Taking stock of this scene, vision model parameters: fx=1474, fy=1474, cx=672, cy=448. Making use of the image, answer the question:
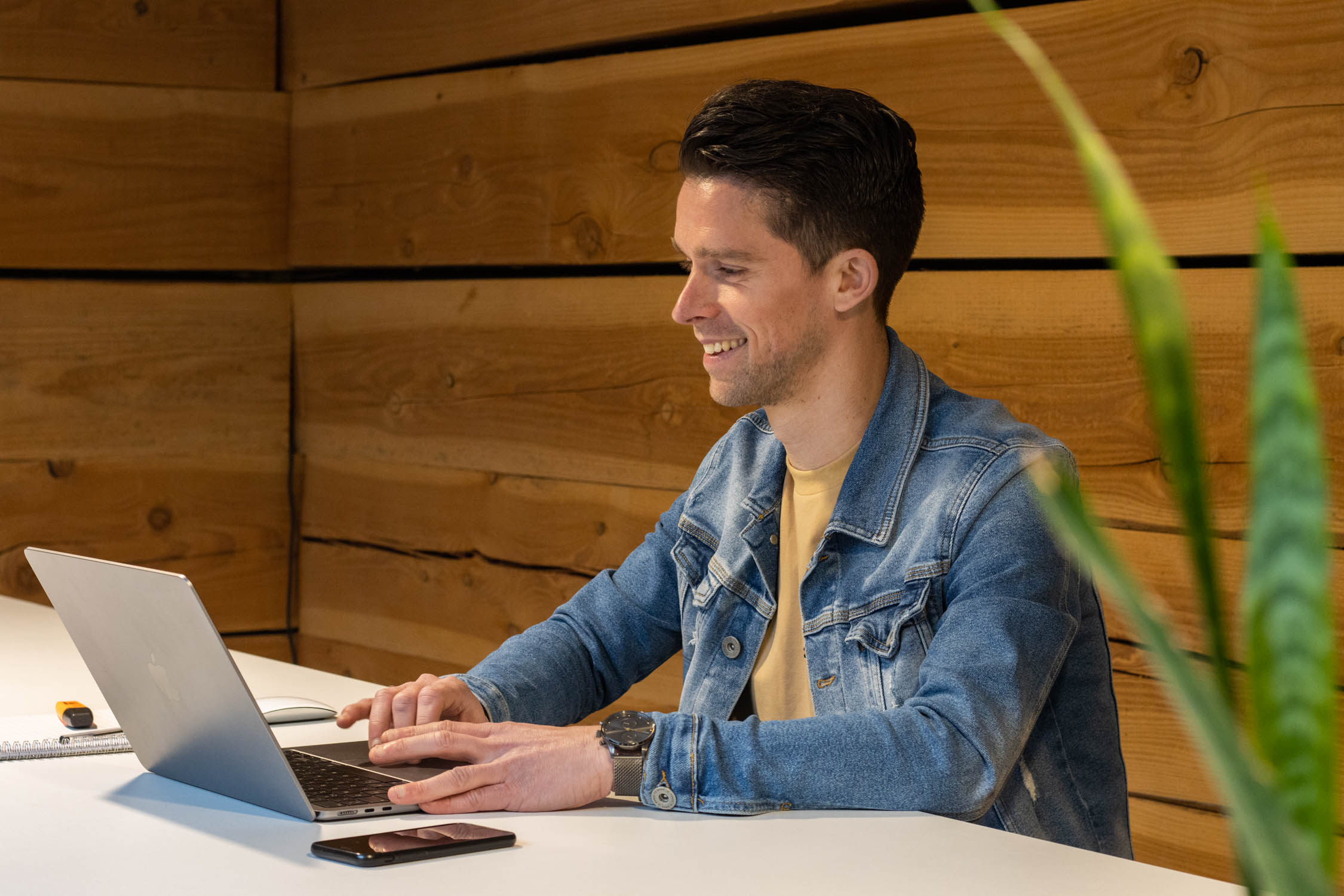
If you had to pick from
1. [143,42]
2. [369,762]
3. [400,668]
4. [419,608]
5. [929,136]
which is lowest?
[400,668]

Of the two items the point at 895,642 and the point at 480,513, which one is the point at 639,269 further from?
the point at 895,642

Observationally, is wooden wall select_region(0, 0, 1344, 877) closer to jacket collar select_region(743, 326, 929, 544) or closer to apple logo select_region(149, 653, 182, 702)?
jacket collar select_region(743, 326, 929, 544)

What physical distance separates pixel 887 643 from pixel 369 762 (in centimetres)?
49

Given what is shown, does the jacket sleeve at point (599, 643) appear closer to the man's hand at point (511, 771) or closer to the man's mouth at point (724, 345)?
the man's mouth at point (724, 345)

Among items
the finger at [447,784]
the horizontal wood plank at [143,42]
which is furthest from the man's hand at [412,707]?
the horizontal wood plank at [143,42]

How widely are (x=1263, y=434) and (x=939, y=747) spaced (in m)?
0.89

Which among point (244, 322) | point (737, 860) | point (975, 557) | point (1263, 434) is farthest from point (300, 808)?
point (244, 322)

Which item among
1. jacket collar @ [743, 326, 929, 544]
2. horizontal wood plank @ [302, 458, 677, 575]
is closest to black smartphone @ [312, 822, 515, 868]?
jacket collar @ [743, 326, 929, 544]

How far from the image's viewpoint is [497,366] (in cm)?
296

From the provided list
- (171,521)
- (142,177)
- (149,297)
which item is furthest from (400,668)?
(142,177)

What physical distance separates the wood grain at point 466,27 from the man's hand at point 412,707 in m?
1.39

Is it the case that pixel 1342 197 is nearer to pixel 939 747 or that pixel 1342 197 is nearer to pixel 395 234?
pixel 939 747

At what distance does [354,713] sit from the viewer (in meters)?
1.41

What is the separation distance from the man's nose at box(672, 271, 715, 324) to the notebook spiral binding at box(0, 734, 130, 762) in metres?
0.70
